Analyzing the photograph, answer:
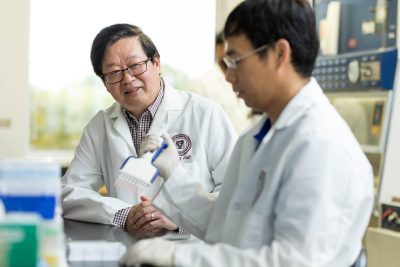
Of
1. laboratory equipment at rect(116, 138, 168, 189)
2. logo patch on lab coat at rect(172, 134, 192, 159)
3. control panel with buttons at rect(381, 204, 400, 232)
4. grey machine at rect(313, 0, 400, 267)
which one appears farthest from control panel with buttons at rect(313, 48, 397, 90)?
laboratory equipment at rect(116, 138, 168, 189)

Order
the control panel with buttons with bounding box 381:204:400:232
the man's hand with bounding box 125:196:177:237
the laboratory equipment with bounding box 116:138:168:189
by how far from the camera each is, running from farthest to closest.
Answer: the control panel with buttons with bounding box 381:204:400:232, the man's hand with bounding box 125:196:177:237, the laboratory equipment with bounding box 116:138:168:189

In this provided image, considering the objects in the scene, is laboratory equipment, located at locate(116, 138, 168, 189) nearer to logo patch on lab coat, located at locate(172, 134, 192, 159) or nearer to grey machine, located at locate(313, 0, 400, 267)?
logo patch on lab coat, located at locate(172, 134, 192, 159)

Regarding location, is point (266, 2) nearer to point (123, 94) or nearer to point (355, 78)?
point (123, 94)

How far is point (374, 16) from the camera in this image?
9.93ft

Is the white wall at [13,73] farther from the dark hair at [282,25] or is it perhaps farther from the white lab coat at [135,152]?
the dark hair at [282,25]

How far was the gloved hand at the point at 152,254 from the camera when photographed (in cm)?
119

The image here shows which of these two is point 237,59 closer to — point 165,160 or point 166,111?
point 165,160

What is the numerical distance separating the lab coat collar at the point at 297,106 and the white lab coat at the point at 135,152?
0.89m

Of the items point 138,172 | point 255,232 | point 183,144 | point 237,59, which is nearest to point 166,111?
point 183,144

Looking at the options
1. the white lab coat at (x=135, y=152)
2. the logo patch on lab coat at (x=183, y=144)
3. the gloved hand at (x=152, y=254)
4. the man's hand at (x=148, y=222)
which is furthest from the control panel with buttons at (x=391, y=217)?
the gloved hand at (x=152, y=254)

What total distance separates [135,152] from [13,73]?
6.28 ft

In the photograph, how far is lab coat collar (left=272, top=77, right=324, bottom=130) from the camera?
1271 millimetres

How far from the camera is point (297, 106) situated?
1.28 m

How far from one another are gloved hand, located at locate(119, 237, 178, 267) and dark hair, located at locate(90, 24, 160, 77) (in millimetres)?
1065
